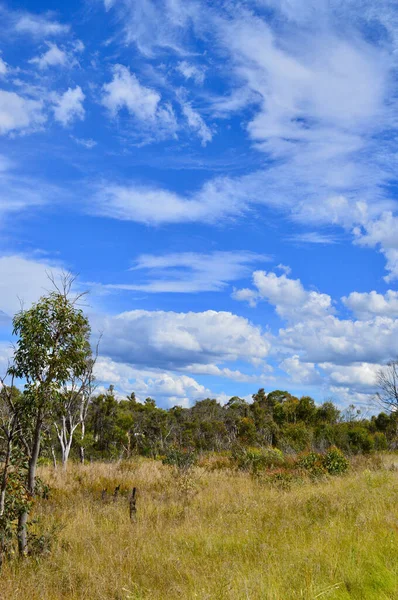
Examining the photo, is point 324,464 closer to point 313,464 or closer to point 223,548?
point 313,464

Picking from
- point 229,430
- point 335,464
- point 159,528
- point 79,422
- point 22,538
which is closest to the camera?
→ point 22,538

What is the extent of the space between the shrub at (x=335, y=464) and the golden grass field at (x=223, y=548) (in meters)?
4.01

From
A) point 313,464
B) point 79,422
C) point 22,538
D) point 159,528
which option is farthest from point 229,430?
point 22,538

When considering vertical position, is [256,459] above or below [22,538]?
below

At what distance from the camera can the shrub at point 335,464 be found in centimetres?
1903

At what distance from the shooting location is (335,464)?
63.8 ft

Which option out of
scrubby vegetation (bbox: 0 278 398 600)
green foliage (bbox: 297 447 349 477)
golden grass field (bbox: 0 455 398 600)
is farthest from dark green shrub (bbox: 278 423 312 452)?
golden grass field (bbox: 0 455 398 600)

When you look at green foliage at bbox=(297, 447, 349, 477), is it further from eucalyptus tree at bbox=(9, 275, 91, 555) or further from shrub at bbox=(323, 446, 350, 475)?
eucalyptus tree at bbox=(9, 275, 91, 555)

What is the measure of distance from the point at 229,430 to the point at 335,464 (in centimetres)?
2464

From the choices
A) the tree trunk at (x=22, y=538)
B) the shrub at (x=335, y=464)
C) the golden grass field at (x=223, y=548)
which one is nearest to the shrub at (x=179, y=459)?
the shrub at (x=335, y=464)

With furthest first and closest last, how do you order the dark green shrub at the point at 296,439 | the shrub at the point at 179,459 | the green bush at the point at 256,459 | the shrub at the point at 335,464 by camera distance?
the dark green shrub at the point at 296,439, the green bush at the point at 256,459, the shrub at the point at 179,459, the shrub at the point at 335,464

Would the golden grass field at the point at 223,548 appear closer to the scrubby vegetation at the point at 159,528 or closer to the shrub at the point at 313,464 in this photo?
the scrubby vegetation at the point at 159,528

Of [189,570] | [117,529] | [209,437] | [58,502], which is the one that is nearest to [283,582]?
[189,570]

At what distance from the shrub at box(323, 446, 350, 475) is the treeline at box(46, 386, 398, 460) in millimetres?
6192
